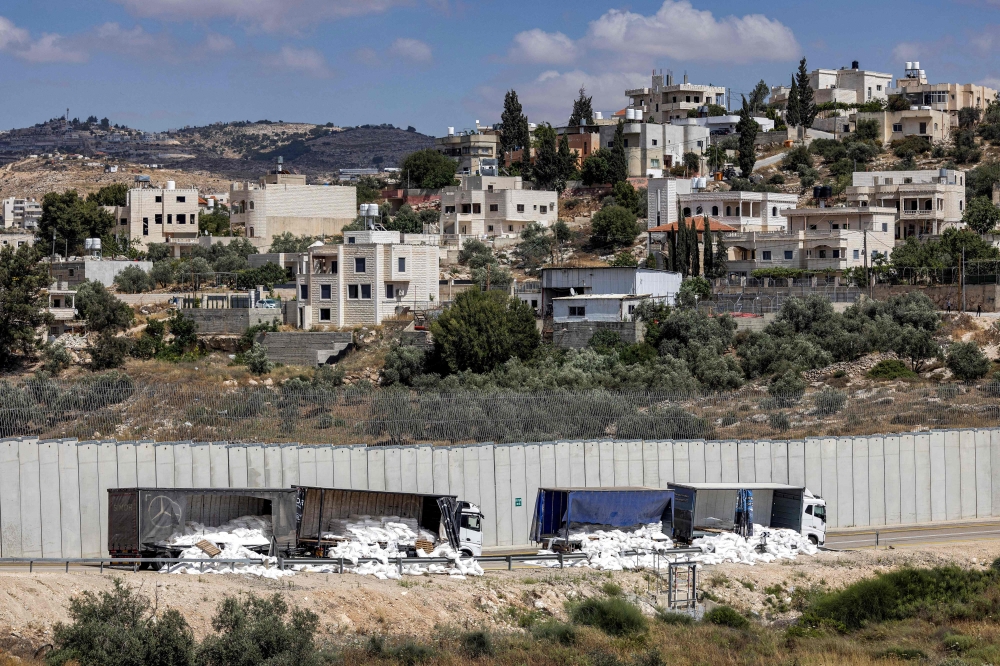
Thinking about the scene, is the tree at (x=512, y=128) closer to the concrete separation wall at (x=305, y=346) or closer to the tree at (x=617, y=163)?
the tree at (x=617, y=163)

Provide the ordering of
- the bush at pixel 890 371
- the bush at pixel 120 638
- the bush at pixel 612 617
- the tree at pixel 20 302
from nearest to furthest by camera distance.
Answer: the bush at pixel 120 638
the bush at pixel 612 617
the bush at pixel 890 371
the tree at pixel 20 302

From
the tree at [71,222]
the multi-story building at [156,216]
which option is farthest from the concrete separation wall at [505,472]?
the multi-story building at [156,216]

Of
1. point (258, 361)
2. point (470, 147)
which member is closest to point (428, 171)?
point (470, 147)

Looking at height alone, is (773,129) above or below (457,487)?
above

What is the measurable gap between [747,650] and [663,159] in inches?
3087

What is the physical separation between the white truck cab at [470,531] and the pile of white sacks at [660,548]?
1201 mm

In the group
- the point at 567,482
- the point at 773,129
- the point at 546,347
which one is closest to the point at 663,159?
the point at 773,129

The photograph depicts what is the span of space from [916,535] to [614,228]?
51.7 m

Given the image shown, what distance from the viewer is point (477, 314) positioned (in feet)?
174

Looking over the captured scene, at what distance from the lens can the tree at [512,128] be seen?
4168 inches

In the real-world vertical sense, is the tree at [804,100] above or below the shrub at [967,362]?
above

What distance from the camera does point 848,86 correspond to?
121312 millimetres

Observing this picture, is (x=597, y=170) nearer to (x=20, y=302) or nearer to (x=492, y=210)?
(x=492, y=210)

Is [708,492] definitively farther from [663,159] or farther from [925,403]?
[663,159]
